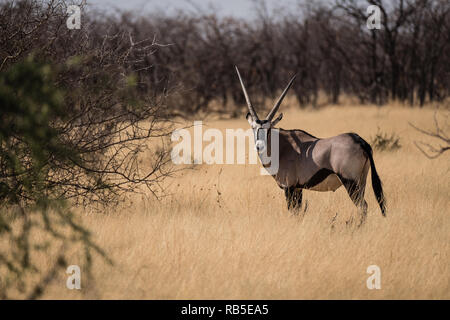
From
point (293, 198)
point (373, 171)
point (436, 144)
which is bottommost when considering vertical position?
point (293, 198)

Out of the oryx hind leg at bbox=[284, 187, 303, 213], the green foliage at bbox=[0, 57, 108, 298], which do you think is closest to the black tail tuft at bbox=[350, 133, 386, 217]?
the oryx hind leg at bbox=[284, 187, 303, 213]

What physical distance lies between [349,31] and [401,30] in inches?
84.9

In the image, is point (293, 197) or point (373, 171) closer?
point (373, 171)

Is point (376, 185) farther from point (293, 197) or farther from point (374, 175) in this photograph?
point (293, 197)

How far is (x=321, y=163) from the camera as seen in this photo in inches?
183

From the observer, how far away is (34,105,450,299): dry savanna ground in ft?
11.1

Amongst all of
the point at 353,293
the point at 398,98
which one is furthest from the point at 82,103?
the point at 398,98

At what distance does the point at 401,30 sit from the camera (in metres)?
18.6

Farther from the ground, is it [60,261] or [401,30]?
[401,30]

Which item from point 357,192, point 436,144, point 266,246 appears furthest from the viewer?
point 436,144

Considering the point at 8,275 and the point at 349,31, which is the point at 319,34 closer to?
the point at 349,31

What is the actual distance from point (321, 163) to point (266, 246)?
3.19 feet

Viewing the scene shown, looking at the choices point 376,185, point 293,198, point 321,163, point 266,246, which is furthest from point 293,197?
point 266,246

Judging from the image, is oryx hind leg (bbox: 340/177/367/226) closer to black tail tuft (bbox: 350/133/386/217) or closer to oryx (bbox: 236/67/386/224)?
oryx (bbox: 236/67/386/224)
